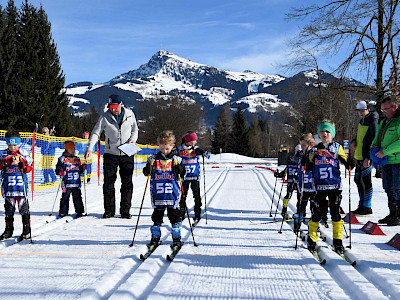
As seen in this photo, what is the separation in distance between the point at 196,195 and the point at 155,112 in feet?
199

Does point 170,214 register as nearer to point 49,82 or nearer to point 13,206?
point 13,206

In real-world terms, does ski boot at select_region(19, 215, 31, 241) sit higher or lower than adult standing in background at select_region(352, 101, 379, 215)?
lower

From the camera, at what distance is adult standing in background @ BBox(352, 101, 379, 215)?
22.8 ft

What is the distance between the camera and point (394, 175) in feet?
19.5

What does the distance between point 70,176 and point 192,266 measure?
3841mm

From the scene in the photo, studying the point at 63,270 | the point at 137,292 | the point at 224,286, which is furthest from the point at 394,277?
the point at 63,270

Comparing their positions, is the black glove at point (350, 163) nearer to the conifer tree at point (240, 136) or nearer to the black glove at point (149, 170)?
the black glove at point (149, 170)

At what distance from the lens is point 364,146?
7.04 meters

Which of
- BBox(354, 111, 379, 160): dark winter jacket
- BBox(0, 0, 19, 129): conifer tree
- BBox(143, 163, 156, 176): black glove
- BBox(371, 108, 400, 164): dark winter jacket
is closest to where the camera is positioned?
BBox(143, 163, 156, 176): black glove

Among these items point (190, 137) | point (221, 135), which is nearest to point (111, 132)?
point (190, 137)

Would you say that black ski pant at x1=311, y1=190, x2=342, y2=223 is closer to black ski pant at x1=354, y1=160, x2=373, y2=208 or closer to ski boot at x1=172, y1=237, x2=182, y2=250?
ski boot at x1=172, y1=237, x2=182, y2=250

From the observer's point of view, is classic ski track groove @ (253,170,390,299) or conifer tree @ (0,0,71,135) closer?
classic ski track groove @ (253,170,390,299)

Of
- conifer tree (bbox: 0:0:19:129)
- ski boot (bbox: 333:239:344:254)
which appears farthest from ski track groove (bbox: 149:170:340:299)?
conifer tree (bbox: 0:0:19:129)

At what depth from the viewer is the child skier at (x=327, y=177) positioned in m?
4.70
